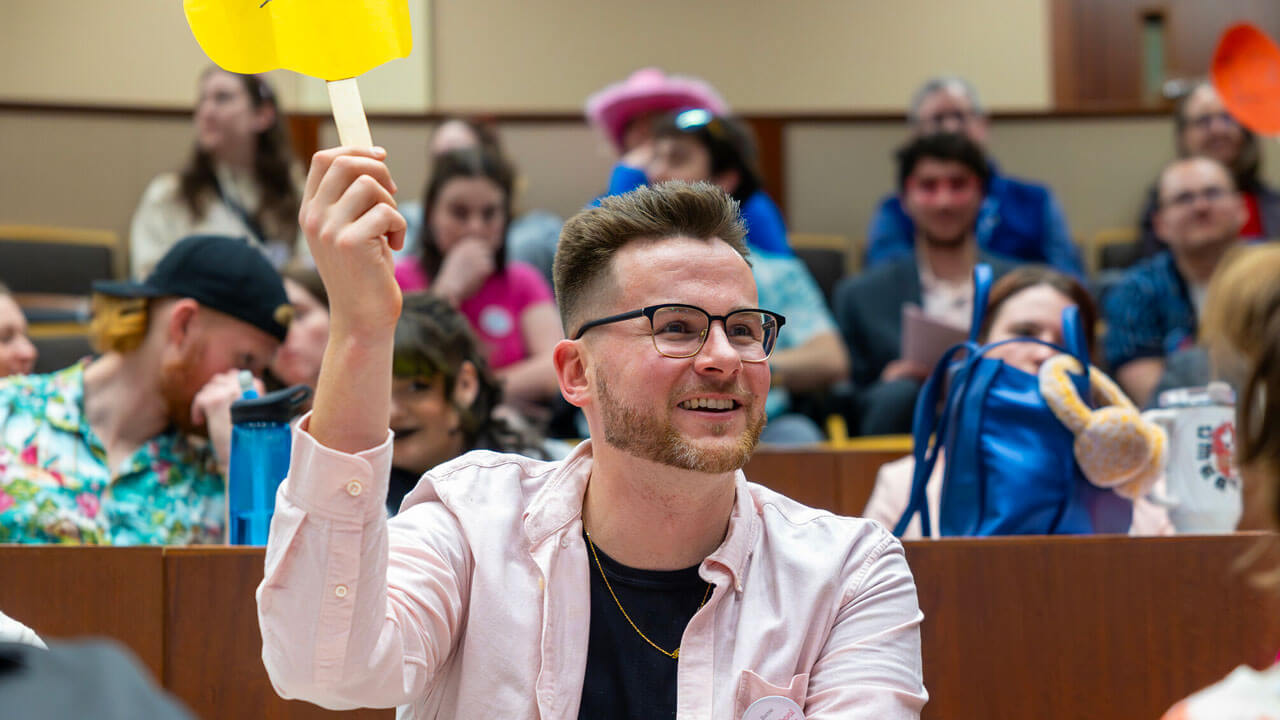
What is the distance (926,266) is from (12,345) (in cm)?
227

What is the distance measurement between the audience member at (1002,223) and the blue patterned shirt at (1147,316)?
329 mm

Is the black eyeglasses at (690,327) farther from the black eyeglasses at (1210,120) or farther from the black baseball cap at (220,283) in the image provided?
the black eyeglasses at (1210,120)

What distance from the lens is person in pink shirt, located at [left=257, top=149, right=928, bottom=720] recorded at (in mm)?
1134

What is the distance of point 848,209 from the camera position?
→ 4.74 meters

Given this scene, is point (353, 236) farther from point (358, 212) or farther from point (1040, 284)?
point (1040, 284)

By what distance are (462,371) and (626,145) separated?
56.8 inches

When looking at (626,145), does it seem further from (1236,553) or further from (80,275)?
(1236,553)

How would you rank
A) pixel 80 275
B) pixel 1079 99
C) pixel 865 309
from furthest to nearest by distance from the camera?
pixel 1079 99
pixel 80 275
pixel 865 309

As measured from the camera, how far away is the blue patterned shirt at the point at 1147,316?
134 inches

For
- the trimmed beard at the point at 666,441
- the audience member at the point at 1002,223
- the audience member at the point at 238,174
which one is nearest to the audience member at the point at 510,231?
the audience member at the point at 238,174

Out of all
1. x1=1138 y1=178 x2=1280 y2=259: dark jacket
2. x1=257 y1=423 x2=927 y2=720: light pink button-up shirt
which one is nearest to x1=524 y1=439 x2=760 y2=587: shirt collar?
x1=257 y1=423 x2=927 y2=720: light pink button-up shirt

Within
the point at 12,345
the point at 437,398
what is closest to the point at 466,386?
the point at 437,398

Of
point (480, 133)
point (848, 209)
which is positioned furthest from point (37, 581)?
point (848, 209)

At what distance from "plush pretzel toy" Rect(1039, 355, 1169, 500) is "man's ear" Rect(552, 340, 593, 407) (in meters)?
0.71
